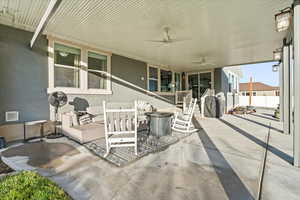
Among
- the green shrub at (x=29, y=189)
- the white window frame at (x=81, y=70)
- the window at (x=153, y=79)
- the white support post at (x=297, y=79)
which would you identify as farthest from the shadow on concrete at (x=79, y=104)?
the white support post at (x=297, y=79)

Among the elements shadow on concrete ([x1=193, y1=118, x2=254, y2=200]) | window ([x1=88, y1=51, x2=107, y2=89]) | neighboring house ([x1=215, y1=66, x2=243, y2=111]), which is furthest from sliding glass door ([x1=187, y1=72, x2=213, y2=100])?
shadow on concrete ([x1=193, y1=118, x2=254, y2=200])

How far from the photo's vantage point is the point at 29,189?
5.25 ft

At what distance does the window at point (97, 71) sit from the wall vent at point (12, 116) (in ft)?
7.06

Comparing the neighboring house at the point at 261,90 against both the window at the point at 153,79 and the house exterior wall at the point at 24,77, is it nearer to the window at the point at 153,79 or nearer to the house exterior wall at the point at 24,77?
the window at the point at 153,79

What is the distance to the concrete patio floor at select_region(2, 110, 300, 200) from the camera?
5.89 ft

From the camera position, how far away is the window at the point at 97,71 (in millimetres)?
5449

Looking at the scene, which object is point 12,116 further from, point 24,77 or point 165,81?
point 165,81

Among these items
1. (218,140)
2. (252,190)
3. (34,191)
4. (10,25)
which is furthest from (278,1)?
(10,25)

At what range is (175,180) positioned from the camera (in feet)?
6.79

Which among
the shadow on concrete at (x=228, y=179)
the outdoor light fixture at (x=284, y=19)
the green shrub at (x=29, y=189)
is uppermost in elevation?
the outdoor light fixture at (x=284, y=19)

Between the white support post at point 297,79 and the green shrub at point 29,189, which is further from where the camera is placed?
the white support post at point 297,79

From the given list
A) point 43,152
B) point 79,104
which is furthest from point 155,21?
point 43,152

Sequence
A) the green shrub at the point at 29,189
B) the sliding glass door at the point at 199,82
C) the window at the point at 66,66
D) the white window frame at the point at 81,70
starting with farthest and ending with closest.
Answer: the sliding glass door at the point at 199,82
the window at the point at 66,66
the white window frame at the point at 81,70
the green shrub at the point at 29,189

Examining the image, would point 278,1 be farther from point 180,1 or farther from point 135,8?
point 135,8
